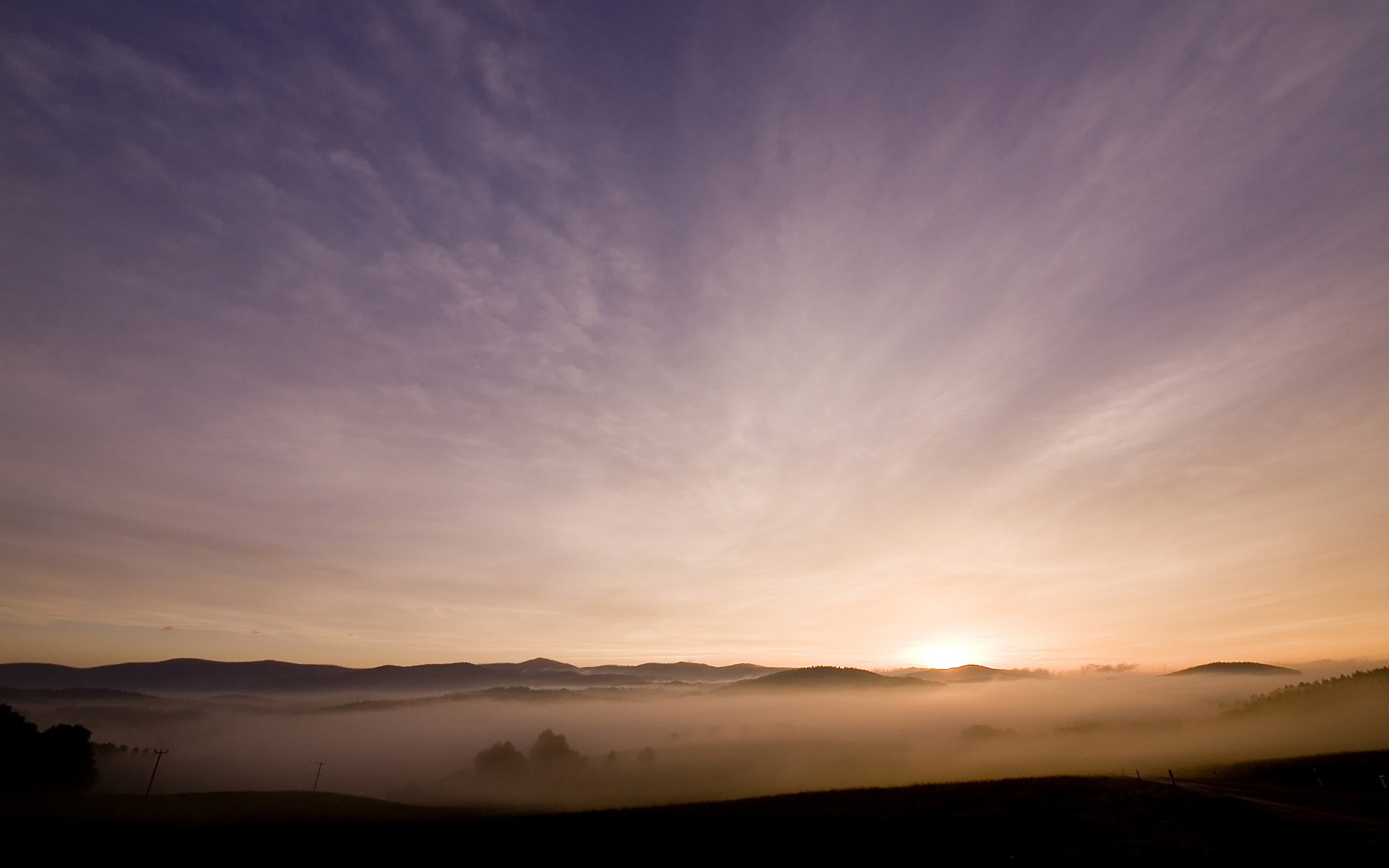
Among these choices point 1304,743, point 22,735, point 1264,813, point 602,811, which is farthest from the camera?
point 1304,743

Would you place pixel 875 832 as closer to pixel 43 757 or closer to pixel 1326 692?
pixel 43 757

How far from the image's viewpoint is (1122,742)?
19388cm

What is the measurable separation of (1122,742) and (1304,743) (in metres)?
61.2

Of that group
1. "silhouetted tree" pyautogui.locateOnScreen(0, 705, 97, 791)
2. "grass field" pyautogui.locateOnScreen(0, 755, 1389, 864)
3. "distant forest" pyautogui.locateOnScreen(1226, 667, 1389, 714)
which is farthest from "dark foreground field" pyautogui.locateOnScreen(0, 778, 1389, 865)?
"distant forest" pyautogui.locateOnScreen(1226, 667, 1389, 714)

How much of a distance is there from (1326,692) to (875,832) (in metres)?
216

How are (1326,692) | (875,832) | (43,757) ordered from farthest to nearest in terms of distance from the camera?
(1326,692) < (43,757) < (875,832)

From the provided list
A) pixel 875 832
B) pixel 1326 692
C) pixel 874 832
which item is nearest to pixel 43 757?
pixel 874 832

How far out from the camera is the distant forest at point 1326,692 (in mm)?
177500

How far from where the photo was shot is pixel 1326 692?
182875 millimetres

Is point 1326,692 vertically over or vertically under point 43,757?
over

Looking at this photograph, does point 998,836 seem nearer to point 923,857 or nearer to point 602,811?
point 923,857

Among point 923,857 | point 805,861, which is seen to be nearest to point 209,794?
point 805,861

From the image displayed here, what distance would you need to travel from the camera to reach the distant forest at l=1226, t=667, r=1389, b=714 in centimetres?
17750

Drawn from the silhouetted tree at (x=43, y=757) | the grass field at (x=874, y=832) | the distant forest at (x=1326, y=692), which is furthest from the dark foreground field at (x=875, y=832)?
the distant forest at (x=1326, y=692)
